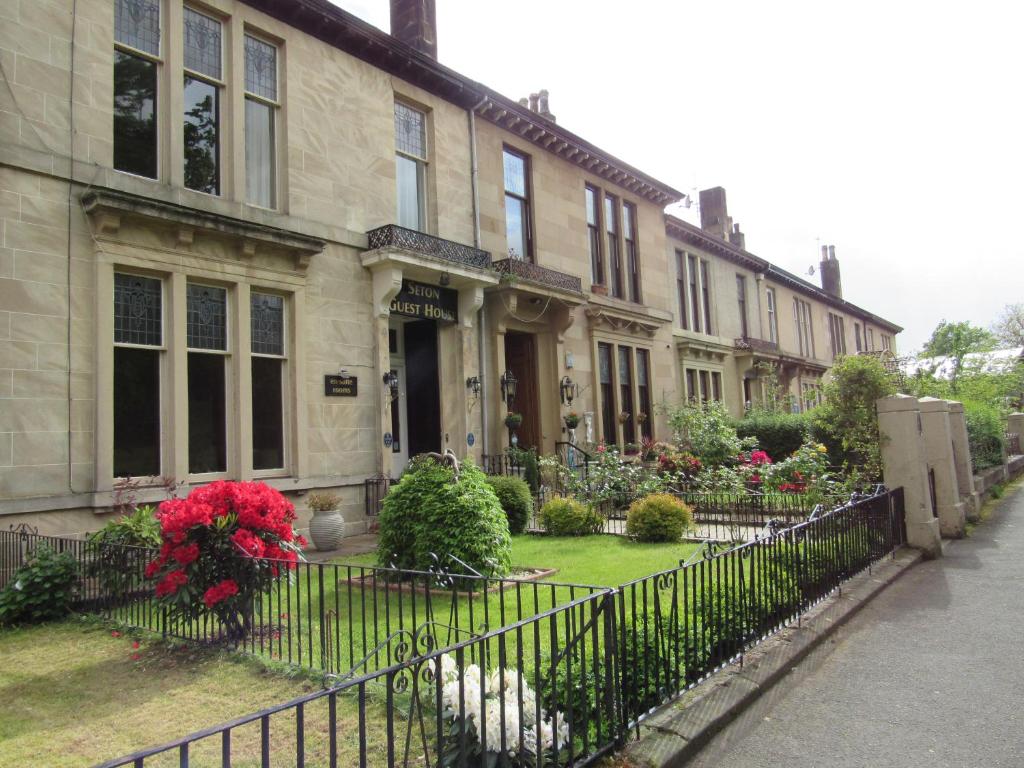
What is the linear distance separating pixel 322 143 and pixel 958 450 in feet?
42.9

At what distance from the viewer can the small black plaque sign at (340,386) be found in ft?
39.3

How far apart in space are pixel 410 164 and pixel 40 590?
34.0 ft

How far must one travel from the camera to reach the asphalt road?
398 centimetres

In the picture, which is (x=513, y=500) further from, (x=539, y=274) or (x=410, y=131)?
(x=410, y=131)

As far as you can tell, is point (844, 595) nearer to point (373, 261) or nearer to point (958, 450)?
point (958, 450)

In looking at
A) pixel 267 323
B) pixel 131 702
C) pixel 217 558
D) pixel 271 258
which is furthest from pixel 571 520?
pixel 131 702

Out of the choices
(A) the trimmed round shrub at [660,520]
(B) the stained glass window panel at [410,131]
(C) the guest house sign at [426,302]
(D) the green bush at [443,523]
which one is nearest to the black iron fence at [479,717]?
(D) the green bush at [443,523]

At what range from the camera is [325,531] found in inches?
426

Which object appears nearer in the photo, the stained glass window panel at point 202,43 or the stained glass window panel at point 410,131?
the stained glass window panel at point 202,43

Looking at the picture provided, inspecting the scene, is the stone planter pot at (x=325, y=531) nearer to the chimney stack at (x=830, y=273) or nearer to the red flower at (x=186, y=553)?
the red flower at (x=186, y=553)

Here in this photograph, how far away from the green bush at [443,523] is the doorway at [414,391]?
672 cm

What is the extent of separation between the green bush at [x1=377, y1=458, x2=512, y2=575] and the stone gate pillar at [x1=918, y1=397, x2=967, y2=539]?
7583 millimetres

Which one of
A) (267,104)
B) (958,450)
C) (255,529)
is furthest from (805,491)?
(267,104)

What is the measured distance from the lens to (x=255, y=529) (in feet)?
20.0
